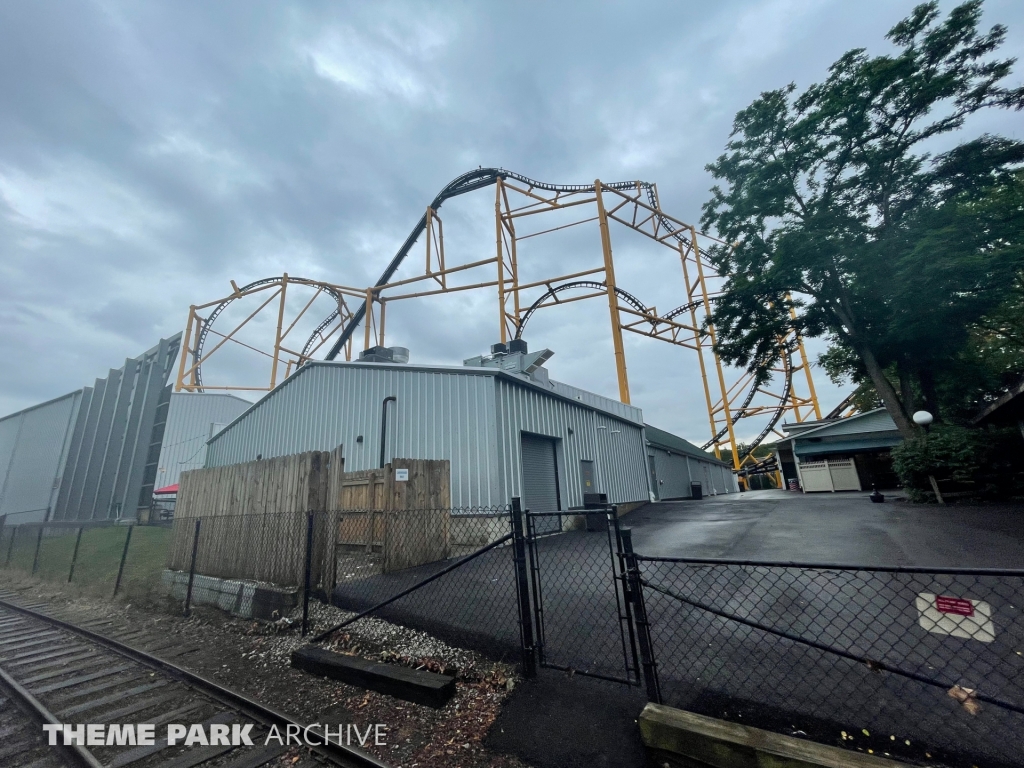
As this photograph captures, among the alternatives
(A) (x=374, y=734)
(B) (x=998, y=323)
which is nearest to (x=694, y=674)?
(A) (x=374, y=734)

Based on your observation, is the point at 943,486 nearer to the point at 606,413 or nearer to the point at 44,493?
the point at 606,413

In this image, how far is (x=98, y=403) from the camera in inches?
848

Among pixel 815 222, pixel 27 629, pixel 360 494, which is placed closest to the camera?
pixel 27 629

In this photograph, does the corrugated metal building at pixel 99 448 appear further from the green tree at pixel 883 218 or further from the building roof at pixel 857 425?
the building roof at pixel 857 425

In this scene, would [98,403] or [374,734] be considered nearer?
[374,734]

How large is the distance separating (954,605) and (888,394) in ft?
45.3

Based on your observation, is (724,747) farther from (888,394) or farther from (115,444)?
(115,444)

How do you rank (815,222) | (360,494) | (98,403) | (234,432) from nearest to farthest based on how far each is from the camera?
(360,494)
(815,222)
(234,432)
(98,403)

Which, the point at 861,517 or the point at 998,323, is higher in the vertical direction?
the point at 998,323

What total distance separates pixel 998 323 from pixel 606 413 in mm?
12893

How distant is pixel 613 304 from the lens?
19.8 m

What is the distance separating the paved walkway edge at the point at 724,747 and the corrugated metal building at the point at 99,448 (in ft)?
74.0

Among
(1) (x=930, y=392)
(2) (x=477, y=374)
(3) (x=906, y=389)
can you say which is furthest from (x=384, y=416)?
(1) (x=930, y=392)

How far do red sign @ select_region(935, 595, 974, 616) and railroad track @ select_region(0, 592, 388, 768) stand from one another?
2944 millimetres
